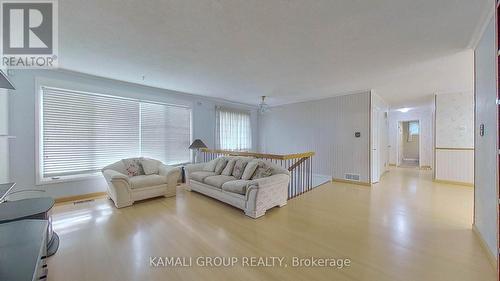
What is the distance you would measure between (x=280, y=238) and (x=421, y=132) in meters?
8.99

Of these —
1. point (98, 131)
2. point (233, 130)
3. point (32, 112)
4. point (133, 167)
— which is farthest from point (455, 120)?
point (32, 112)

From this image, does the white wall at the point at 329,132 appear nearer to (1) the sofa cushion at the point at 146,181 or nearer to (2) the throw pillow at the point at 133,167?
Answer: (1) the sofa cushion at the point at 146,181

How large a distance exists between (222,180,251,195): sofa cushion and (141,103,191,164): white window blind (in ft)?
8.13

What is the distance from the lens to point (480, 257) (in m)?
2.06

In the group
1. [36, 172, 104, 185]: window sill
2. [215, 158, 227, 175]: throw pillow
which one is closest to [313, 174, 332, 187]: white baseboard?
[215, 158, 227, 175]: throw pillow

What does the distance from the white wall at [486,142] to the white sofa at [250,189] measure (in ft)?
8.11

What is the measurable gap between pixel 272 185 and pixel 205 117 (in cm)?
358

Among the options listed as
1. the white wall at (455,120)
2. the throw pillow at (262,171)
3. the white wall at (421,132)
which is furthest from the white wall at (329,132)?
the white wall at (421,132)

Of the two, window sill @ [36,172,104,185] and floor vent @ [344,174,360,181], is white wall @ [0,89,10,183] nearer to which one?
window sill @ [36,172,104,185]

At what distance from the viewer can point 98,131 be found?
165 inches

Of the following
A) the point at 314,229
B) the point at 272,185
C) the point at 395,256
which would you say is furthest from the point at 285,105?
the point at 395,256

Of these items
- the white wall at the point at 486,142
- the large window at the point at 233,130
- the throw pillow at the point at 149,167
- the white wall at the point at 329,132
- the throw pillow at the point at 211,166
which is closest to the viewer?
the white wall at the point at 486,142

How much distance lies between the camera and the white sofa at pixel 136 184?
3482mm

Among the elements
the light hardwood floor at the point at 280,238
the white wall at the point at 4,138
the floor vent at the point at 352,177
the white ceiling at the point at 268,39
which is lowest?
the light hardwood floor at the point at 280,238
